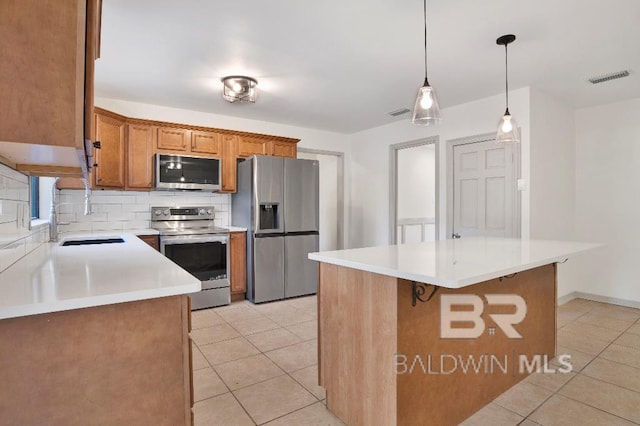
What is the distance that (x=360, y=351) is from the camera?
5.82 ft

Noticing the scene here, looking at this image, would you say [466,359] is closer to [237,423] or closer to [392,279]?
[392,279]

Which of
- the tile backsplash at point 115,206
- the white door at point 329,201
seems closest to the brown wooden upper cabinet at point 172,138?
the tile backsplash at point 115,206

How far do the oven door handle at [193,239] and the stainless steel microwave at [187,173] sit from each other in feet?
2.05

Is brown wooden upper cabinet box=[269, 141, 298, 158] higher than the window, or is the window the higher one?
brown wooden upper cabinet box=[269, 141, 298, 158]

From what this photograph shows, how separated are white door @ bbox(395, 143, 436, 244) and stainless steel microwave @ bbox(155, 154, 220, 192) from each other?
304 cm

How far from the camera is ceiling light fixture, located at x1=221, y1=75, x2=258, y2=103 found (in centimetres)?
331

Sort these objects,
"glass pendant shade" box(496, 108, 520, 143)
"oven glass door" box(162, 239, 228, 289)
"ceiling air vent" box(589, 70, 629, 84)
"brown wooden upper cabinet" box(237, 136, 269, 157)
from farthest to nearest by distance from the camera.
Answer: "brown wooden upper cabinet" box(237, 136, 269, 157)
"oven glass door" box(162, 239, 228, 289)
"ceiling air vent" box(589, 70, 629, 84)
"glass pendant shade" box(496, 108, 520, 143)

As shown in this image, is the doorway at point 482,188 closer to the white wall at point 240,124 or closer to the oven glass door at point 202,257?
the white wall at point 240,124

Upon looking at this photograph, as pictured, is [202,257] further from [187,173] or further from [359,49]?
[359,49]

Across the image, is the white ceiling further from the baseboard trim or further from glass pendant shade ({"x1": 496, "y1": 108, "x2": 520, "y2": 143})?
the baseboard trim

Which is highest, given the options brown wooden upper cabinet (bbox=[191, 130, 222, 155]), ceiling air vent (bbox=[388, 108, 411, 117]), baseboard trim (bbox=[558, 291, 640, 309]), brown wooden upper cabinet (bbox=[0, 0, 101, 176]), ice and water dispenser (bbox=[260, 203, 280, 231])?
ceiling air vent (bbox=[388, 108, 411, 117])

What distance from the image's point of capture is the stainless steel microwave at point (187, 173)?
156 inches

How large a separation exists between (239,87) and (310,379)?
2.68 m

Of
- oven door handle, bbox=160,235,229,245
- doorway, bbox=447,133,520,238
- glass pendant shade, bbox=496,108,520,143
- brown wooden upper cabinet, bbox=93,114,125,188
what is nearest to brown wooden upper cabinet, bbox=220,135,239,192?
oven door handle, bbox=160,235,229,245
